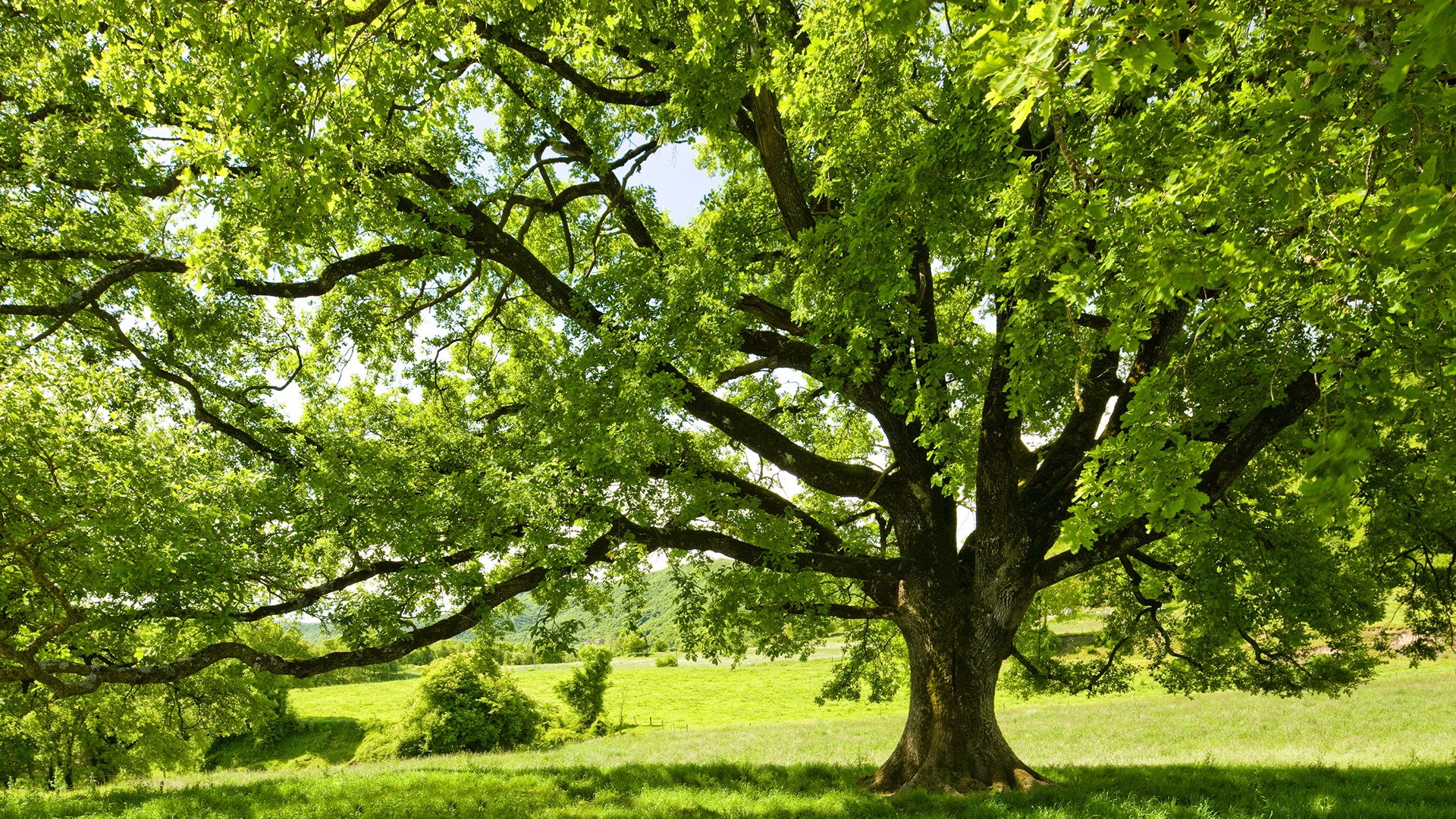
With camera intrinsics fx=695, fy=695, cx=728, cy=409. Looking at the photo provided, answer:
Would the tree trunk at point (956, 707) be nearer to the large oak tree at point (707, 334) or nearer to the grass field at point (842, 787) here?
the large oak tree at point (707, 334)

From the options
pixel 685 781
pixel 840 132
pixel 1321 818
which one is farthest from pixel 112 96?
pixel 1321 818

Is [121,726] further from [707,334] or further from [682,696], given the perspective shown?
[707,334]

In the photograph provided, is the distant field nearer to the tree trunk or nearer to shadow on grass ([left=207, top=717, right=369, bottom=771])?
shadow on grass ([left=207, top=717, right=369, bottom=771])

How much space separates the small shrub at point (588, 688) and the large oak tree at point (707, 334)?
96.7 ft

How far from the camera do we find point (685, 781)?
38.9 ft

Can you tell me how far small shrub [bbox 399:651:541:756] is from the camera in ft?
109

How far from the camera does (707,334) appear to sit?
819cm

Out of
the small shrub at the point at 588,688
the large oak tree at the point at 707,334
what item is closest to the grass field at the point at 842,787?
the large oak tree at the point at 707,334

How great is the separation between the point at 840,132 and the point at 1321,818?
9875 mm

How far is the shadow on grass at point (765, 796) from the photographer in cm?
870

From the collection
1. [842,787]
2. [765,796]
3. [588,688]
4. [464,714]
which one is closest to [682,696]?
[588,688]

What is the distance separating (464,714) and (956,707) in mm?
29766

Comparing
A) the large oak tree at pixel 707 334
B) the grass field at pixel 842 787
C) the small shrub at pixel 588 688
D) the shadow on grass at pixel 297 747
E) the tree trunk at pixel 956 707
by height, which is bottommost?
the shadow on grass at pixel 297 747

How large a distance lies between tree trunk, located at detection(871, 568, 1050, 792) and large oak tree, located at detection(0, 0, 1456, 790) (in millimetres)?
65
